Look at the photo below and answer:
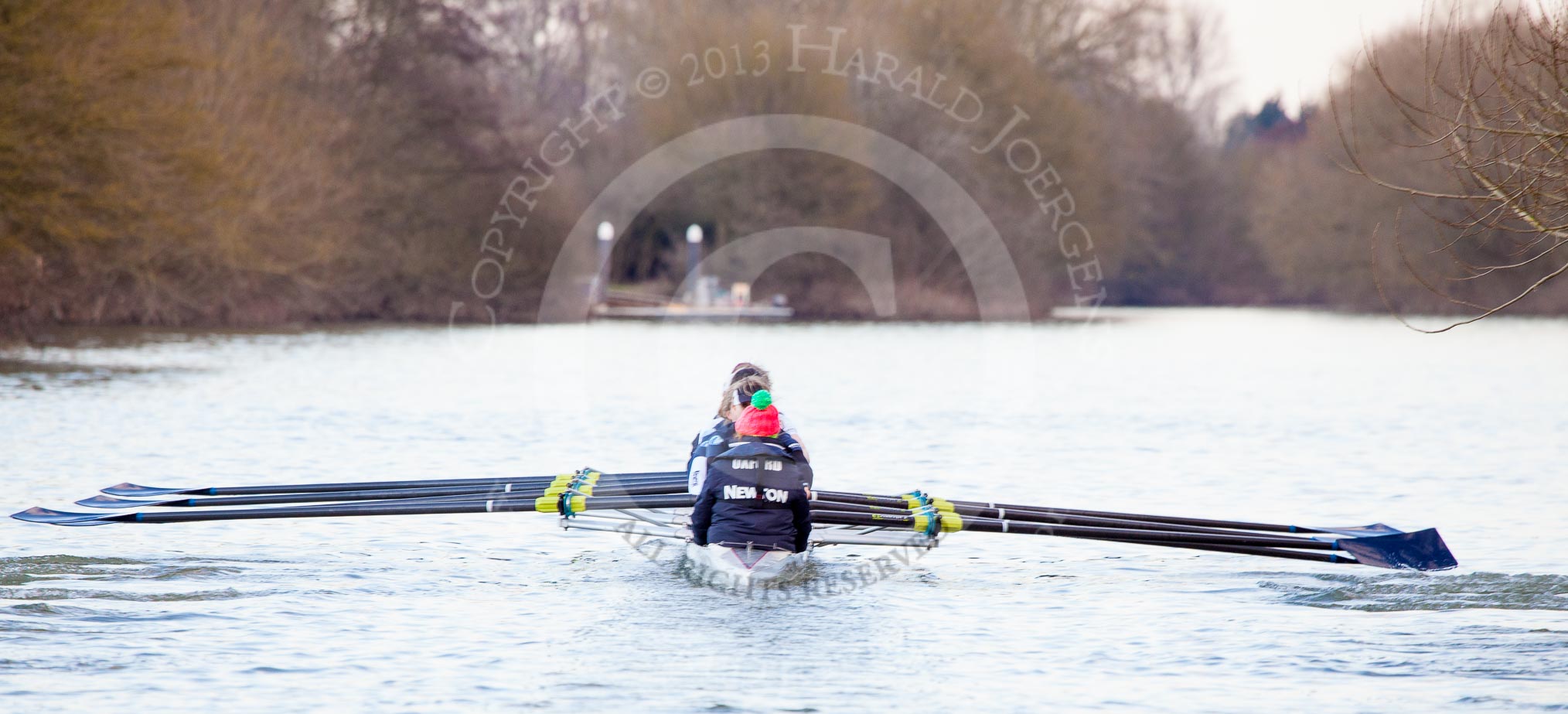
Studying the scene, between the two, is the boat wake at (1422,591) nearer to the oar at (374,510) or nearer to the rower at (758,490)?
the rower at (758,490)

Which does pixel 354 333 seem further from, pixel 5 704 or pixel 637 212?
pixel 5 704

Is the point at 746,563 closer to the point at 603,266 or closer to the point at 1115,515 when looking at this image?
the point at 1115,515

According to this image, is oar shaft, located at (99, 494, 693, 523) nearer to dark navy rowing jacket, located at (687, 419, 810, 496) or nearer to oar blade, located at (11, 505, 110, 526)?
oar blade, located at (11, 505, 110, 526)

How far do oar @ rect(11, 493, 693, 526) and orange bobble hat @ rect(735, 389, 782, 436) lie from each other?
1.57 meters

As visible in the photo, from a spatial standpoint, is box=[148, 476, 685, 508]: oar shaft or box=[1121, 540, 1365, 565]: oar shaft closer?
box=[1121, 540, 1365, 565]: oar shaft

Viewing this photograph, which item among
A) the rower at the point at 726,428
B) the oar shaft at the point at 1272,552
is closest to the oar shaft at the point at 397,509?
the rower at the point at 726,428

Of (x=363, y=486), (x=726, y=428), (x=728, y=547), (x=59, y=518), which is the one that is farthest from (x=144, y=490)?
(x=728, y=547)

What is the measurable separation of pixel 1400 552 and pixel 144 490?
9.08 meters

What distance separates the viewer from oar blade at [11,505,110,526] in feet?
36.2

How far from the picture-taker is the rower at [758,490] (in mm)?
9352

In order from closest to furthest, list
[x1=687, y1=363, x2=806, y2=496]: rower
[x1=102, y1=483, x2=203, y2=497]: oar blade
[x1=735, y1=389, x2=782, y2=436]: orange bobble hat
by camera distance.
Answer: [x1=735, y1=389, x2=782, y2=436]: orange bobble hat < [x1=687, y1=363, x2=806, y2=496]: rower < [x1=102, y1=483, x2=203, y2=497]: oar blade

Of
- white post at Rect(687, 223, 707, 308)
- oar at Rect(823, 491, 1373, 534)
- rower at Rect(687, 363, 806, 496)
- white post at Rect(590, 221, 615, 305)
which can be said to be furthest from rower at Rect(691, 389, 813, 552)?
white post at Rect(687, 223, 707, 308)

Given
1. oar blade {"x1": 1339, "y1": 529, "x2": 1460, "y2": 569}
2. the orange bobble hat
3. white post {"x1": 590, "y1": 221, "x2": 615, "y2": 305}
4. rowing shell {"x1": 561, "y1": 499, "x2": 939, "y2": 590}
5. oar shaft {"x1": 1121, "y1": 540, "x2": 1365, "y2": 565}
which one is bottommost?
rowing shell {"x1": 561, "y1": 499, "x2": 939, "y2": 590}

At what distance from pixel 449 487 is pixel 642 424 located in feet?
31.1
